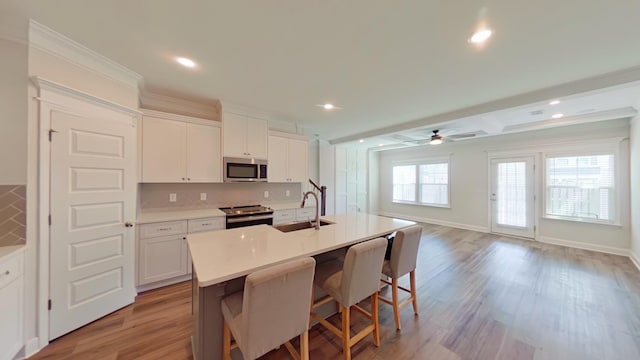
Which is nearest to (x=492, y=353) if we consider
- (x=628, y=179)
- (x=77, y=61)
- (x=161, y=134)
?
(x=161, y=134)

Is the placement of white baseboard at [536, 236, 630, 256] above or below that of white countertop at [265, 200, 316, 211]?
below

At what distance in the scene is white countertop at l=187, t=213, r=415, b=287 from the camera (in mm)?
1239

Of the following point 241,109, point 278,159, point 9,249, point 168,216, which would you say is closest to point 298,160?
point 278,159

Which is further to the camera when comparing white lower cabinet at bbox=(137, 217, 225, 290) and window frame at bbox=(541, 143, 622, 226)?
window frame at bbox=(541, 143, 622, 226)

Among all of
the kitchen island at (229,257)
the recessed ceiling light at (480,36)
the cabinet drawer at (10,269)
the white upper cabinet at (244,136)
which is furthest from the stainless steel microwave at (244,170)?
the recessed ceiling light at (480,36)

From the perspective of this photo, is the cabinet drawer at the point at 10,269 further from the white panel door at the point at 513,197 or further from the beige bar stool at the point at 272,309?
the white panel door at the point at 513,197

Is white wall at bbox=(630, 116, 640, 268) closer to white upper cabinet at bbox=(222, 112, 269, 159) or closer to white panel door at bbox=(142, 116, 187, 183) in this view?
white upper cabinet at bbox=(222, 112, 269, 159)

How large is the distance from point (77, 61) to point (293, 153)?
2914 mm

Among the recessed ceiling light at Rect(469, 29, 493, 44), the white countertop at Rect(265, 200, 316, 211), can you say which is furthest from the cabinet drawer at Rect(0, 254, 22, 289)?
the recessed ceiling light at Rect(469, 29, 493, 44)

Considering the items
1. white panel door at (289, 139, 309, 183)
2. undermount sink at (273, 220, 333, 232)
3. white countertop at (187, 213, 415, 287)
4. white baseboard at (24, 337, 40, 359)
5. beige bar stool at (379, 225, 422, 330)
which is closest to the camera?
white countertop at (187, 213, 415, 287)

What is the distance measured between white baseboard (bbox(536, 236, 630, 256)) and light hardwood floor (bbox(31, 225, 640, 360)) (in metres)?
0.85

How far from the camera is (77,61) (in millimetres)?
1959

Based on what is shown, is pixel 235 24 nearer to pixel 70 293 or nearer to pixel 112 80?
pixel 112 80

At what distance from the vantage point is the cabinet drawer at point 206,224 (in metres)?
2.89
